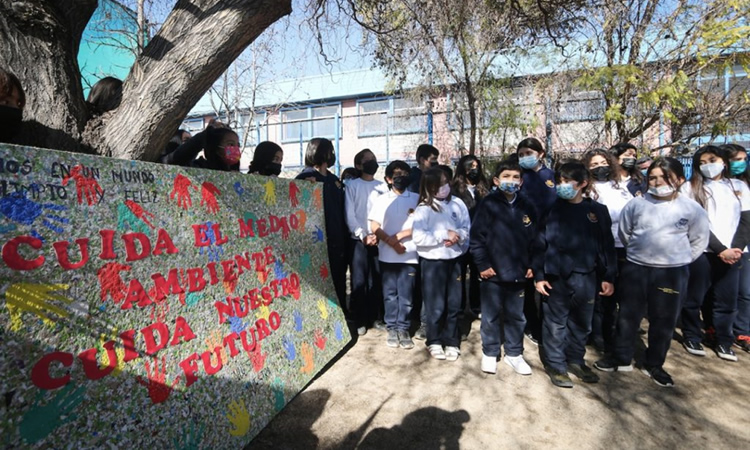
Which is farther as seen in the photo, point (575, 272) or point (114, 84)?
point (575, 272)

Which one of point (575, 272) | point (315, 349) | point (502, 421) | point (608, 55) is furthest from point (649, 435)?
point (608, 55)

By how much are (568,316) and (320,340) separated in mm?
1976

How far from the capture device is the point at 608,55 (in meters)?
6.65

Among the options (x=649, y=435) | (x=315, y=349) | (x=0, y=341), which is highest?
(x=0, y=341)

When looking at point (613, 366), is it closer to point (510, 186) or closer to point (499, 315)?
point (499, 315)

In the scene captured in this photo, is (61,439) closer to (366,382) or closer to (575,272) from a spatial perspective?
(366,382)

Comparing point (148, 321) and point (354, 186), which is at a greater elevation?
point (354, 186)

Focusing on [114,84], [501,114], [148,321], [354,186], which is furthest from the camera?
[501,114]

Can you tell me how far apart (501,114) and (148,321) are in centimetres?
821

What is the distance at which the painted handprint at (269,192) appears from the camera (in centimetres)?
289

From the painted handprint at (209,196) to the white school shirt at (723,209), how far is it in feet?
12.2

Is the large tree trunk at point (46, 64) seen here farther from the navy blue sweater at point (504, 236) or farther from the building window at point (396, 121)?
the building window at point (396, 121)

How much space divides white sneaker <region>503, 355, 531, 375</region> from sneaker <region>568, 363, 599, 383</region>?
33cm

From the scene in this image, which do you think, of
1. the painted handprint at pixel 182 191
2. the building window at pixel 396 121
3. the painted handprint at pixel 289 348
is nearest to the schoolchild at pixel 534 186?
the painted handprint at pixel 289 348
